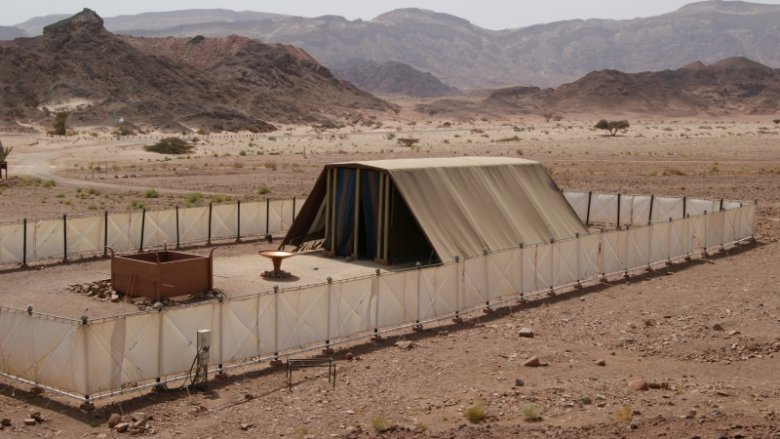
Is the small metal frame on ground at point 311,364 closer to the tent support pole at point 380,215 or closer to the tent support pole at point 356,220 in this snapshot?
the tent support pole at point 380,215

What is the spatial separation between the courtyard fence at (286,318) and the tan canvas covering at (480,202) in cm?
279

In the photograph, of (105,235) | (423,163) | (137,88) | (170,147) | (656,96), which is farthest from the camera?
(656,96)

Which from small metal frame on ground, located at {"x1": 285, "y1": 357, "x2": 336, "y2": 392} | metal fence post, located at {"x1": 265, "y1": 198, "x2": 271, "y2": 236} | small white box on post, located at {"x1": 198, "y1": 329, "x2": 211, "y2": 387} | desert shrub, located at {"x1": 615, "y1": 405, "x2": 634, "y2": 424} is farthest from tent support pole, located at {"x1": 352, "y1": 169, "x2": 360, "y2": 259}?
desert shrub, located at {"x1": 615, "y1": 405, "x2": 634, "y2": 424}

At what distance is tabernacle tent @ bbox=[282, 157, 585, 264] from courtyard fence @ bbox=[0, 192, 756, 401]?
2.79m

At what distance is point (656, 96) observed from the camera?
172000mm

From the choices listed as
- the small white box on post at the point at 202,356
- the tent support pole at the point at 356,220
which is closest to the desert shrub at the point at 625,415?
the small white box on post at the point at 202,356

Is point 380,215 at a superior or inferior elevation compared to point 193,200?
superior

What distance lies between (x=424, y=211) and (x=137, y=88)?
3637 inches

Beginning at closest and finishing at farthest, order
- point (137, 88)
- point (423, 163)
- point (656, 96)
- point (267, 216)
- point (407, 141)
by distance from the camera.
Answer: point (423, 163) < point (267, 216) < point (407, 141) < point (137, 88) < point (656, 96)

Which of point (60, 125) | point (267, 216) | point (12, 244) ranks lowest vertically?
point (12, 244)

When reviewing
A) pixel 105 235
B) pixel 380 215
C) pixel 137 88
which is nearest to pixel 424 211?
pixel 380 215

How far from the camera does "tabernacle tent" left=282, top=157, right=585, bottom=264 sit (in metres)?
24.7

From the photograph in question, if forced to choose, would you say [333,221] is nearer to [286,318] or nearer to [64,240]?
[64,240]

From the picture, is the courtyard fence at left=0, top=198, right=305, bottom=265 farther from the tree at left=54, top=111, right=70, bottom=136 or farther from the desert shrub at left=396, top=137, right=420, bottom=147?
the tree at left=54, top=111, right=70, bottom=136
